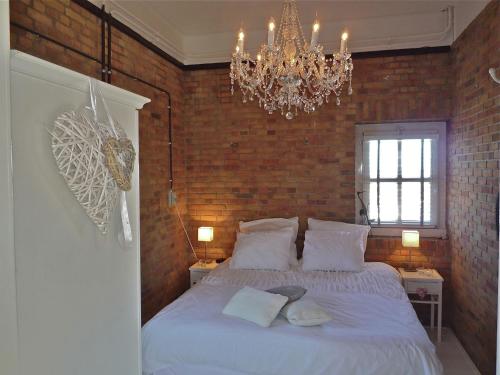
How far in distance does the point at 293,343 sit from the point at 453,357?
6.06 feet

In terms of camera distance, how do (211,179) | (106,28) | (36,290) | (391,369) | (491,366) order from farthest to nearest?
(211,179) → (106,28) → (491,366) → (391,369) → (36,290)

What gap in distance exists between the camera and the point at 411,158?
13.0ft

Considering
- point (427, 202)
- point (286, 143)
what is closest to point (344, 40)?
point (286, 143)

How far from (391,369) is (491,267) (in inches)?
49.0

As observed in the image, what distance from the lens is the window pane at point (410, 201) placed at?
397 centimetres

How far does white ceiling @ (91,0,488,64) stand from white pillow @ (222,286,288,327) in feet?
7.79

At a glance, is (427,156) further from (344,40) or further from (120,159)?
(120,159)

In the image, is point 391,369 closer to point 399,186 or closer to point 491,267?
point 491,267

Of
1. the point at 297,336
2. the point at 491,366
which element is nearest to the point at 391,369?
the point at 297,336

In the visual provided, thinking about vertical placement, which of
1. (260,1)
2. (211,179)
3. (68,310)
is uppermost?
(260,1)

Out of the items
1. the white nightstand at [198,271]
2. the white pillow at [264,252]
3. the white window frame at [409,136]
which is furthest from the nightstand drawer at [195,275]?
the white window frame at [409,136]

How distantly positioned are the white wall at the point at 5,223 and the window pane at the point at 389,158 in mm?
3778

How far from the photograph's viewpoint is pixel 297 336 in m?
2.21

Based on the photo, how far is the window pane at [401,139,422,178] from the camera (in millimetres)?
3951
